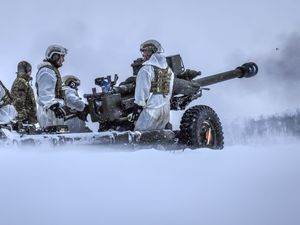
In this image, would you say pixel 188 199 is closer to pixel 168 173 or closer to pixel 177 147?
pixel 168 173

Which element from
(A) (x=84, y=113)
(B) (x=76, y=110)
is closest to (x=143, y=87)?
(A) (x=84, y=113)

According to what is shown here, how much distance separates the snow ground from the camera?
6.85 ft

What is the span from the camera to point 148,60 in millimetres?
6625

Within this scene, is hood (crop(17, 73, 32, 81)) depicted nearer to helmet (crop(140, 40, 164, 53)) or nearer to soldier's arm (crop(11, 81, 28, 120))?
soldier's arm (crop(11, 81, 28, 120))

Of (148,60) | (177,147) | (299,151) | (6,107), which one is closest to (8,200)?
(299,151)

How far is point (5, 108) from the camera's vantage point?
8227 mm

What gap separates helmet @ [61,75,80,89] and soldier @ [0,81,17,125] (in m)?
0.99

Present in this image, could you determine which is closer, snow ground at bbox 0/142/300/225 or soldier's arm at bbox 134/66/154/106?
snow ground at bbox 0/142/300/225

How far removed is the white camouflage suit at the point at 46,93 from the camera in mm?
6711

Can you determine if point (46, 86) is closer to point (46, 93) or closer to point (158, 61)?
point (46, 93)

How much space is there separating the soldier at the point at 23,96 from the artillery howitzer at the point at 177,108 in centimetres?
245

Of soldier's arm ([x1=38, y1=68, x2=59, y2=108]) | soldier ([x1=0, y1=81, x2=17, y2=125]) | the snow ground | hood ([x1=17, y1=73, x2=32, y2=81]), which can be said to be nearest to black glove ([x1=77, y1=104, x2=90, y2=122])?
soldier's arm ([x1=38, y1=68, x2=59, y2=108])

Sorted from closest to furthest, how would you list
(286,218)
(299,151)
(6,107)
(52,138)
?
(286,218) → (299,151) → (52,138) → (6,107)

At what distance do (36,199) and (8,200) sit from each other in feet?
0.40
